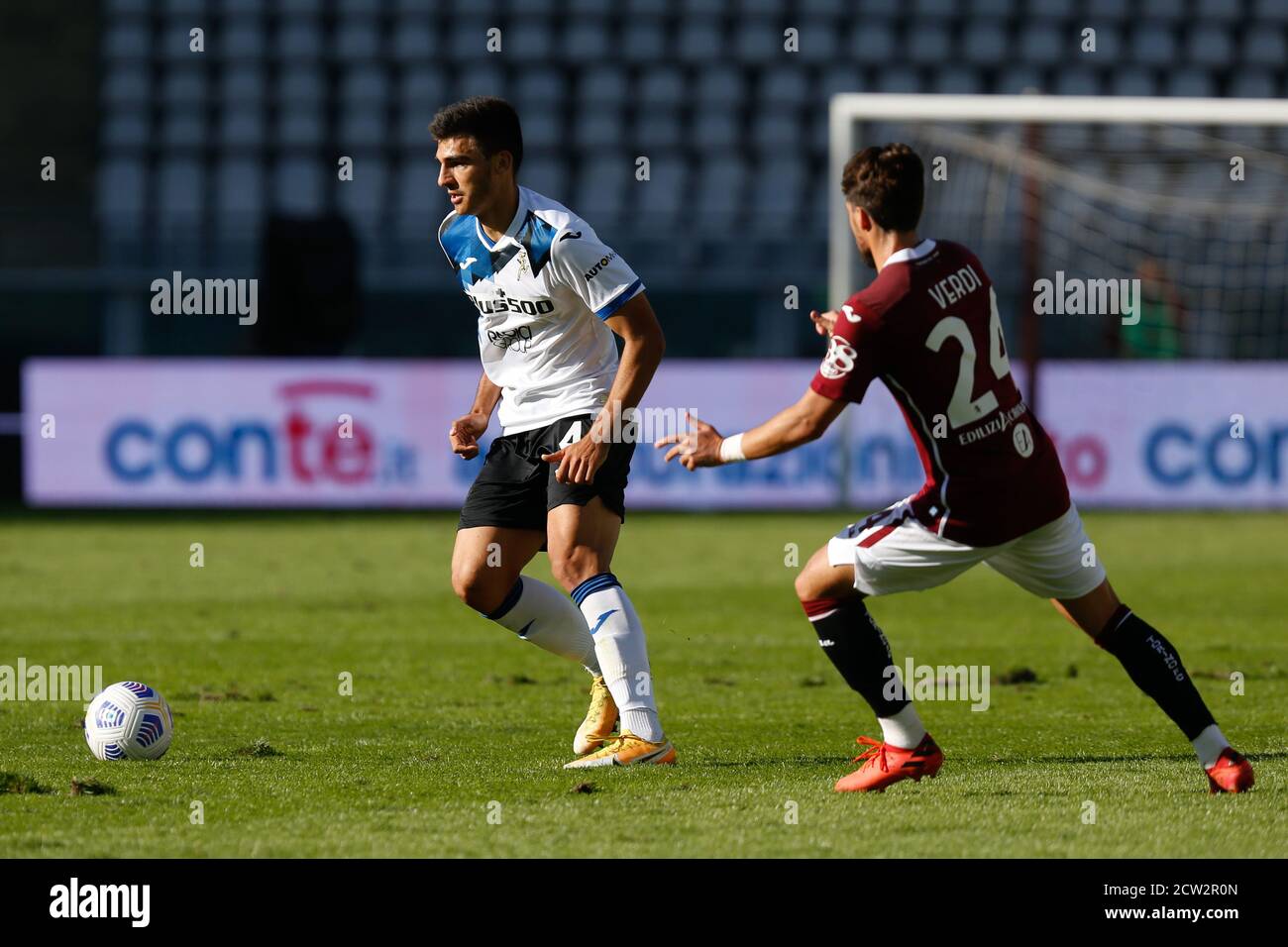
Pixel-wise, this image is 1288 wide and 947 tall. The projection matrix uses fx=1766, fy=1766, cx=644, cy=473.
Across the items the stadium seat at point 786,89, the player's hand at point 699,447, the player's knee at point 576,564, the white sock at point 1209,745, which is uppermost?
the stadium seat at point 786,89

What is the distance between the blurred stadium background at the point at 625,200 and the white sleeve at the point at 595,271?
27.8ft

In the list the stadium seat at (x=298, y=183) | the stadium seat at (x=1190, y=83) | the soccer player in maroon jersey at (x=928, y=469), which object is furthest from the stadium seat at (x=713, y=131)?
the soccer player in maroon jersey at (x=928, y=469)

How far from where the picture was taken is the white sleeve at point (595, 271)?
5.32 metres

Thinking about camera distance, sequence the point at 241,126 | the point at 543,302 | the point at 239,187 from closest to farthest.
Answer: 1. the point at 543,302
2. the point at 239,187
3. the point at 241,126

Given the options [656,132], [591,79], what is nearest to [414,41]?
[591,79]

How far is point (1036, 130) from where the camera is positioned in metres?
17.1

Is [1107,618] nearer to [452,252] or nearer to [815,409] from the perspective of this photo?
[815,409]

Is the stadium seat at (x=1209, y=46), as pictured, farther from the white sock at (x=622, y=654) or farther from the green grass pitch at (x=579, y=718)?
the white sock at (x=622, y=654)

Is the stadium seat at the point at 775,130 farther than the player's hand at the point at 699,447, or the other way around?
the stadium seat at the point at 775,130

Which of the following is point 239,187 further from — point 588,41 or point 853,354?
point 853,354

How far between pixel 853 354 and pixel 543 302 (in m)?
1.29

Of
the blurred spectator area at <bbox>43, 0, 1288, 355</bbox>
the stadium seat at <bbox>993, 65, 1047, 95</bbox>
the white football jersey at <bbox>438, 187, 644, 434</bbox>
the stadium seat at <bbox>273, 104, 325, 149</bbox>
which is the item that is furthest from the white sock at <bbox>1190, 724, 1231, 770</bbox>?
the stadium seat at <bbox>273, 104, 325, 149</bbox>

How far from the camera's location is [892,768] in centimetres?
488
